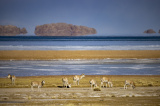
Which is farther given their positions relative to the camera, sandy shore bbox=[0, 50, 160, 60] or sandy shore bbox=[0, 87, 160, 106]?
sandy shore bbox=[0, 50, 160, 60]

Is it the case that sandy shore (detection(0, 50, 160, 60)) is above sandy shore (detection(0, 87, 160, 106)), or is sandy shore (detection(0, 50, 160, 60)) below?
above

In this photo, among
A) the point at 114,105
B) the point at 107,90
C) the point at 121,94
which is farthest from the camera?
the point at 107,90

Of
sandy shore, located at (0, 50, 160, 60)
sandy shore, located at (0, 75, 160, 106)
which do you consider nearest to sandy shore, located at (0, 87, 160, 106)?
sandy shore, located at (0, 75, 160, 106)

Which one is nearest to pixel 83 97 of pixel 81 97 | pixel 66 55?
pixel 81 97

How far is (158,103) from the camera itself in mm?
13922

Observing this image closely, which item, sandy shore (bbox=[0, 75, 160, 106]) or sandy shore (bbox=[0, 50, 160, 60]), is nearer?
sandy shore (bbox=[0, 75, 160, 106])

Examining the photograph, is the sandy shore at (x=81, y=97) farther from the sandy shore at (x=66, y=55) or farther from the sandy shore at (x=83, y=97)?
the sandy shore at (x=66, y=55)

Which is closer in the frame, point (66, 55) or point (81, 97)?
point (81, 97)

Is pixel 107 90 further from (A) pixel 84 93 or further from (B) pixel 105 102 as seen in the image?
(B) pixel 105 102

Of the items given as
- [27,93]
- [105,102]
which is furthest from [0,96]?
[105,102]

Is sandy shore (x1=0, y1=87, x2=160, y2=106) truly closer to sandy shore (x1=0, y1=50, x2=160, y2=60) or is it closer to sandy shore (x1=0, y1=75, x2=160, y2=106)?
sandy shore (x1=0, y1=75, x2=160, y2=106)

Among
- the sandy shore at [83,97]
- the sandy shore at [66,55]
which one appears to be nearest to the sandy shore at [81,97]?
the sandy shore at [83,97]

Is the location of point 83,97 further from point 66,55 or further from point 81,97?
point 66,55

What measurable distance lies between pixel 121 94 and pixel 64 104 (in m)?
3.75
